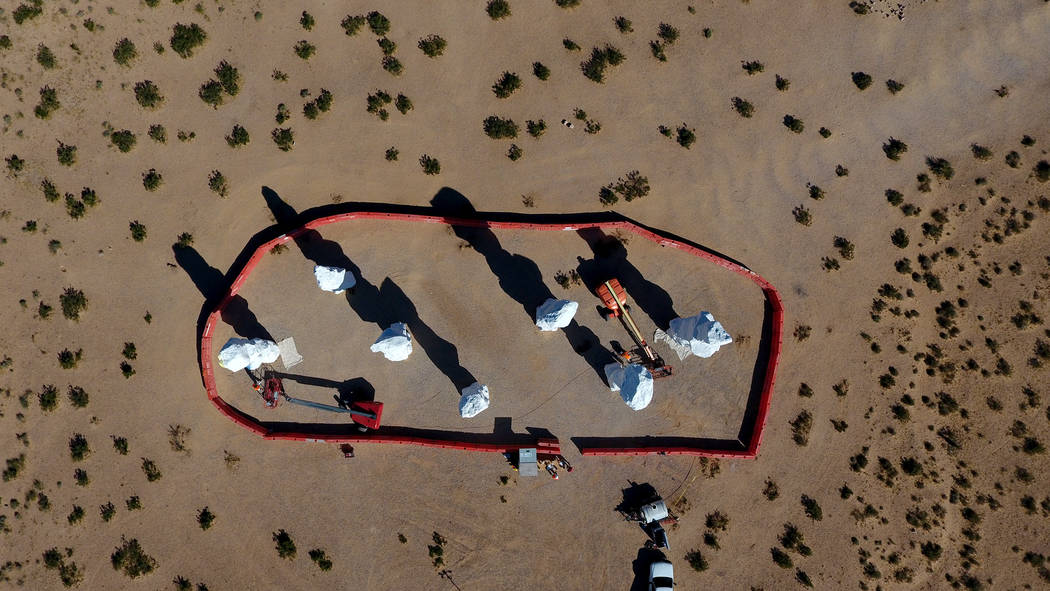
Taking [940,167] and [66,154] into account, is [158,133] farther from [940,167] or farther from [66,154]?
[940,167]

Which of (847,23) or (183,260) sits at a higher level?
(847,23)

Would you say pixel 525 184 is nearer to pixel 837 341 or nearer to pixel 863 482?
pixel 837 341

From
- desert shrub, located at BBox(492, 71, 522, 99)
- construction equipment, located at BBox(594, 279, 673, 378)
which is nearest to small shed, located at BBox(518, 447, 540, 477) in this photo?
construction equipment, located at BBox(594, 279, 673, 378)

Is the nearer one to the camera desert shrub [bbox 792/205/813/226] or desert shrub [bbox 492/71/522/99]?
desert shrub [bbox 492/71/522/99]

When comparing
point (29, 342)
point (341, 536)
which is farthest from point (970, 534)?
point (29, 342)

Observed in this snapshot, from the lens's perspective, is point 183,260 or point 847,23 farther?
point 847,23

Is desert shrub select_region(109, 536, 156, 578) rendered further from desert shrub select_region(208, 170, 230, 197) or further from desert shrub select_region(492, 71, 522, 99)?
desert shrub select_region(492, 71, 522, 99)
